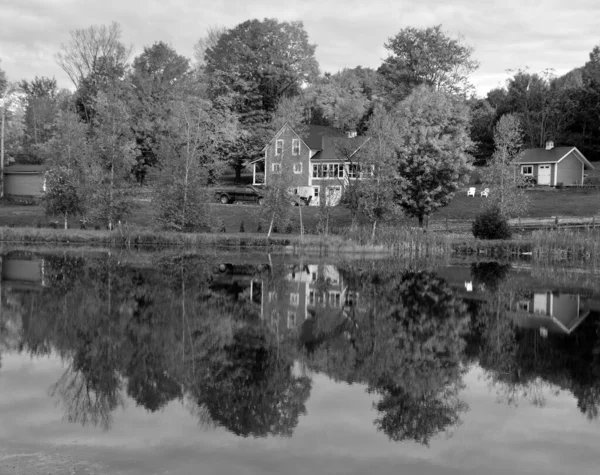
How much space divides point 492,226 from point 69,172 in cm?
2833

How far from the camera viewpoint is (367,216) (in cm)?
4491

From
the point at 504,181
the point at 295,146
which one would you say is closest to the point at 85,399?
the point at 504,181

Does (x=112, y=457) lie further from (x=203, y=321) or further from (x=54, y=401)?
(x=203, y=321)

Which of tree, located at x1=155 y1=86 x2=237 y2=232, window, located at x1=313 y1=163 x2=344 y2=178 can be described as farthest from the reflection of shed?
window, located at x1=313 y1=163 x2=344 y2=178

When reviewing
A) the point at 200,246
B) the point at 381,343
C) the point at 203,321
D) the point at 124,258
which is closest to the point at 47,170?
the point at 200,246

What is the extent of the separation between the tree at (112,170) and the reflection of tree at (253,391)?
107ft

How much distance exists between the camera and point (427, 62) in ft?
241

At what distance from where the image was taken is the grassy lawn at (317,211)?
2036 inches

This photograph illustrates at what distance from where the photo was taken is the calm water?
32.7ft

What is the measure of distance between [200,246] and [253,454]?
33.5 m

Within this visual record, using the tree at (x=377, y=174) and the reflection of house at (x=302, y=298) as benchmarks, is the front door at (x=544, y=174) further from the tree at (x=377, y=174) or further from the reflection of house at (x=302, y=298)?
the reflection of house at (x=302, y=298)

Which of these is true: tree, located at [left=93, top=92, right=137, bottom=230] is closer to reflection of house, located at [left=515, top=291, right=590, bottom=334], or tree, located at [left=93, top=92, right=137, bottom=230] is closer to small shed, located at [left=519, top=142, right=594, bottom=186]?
reflection of house, located at [left=515, top=291, right=590, bottom=334]

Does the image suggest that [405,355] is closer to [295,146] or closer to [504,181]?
[504,181]

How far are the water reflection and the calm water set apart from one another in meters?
0.06
